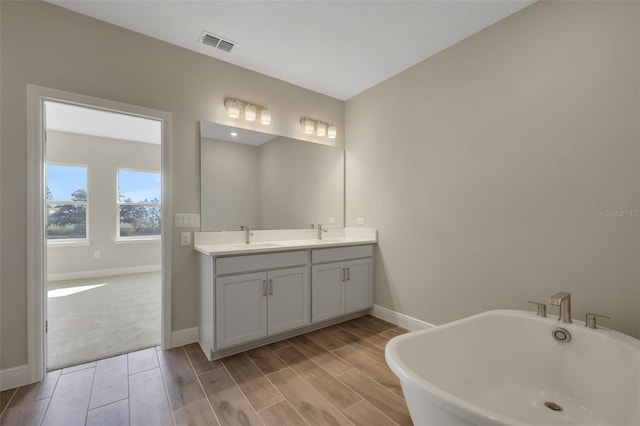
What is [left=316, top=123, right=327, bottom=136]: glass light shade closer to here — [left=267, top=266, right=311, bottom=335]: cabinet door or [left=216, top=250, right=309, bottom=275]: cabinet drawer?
[left=216, top=250, right=309, bottom=275]: cabinet drawer

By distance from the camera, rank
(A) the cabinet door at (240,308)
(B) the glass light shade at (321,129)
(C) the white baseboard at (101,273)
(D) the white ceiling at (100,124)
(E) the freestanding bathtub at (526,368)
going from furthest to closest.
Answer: (C) the white baseboard at (101,273) → (D) the white ceiling at (100,124) → (B) the glass light shade at (321,129) → (A) the cabinet door at (240,308) → (E) the freestanding bathtub at (526,368)

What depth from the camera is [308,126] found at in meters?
3.18

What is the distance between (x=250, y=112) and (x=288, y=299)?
188cm

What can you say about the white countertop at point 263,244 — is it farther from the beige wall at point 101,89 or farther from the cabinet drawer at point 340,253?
the beige wall at point 101,89

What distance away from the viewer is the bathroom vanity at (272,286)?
212 centimetres

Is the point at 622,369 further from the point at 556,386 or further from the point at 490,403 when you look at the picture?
the point at 490,403

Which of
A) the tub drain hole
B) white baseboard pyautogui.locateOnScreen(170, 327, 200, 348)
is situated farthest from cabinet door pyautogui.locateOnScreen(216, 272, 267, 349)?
the tub drain hole

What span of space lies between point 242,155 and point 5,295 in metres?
1.98

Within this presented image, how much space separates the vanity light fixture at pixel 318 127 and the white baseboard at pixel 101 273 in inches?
134

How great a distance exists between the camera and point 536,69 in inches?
74.3

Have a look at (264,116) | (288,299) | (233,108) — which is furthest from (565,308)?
(233,108)

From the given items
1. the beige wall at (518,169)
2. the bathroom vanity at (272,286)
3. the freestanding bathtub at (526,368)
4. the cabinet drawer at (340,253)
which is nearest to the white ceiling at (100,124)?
the bathroom vanity at (272,286)

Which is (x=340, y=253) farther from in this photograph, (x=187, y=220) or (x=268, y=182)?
(x=187, y=220)

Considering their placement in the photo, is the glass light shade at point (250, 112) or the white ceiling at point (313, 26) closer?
the white ceiling at point (313, 26)
